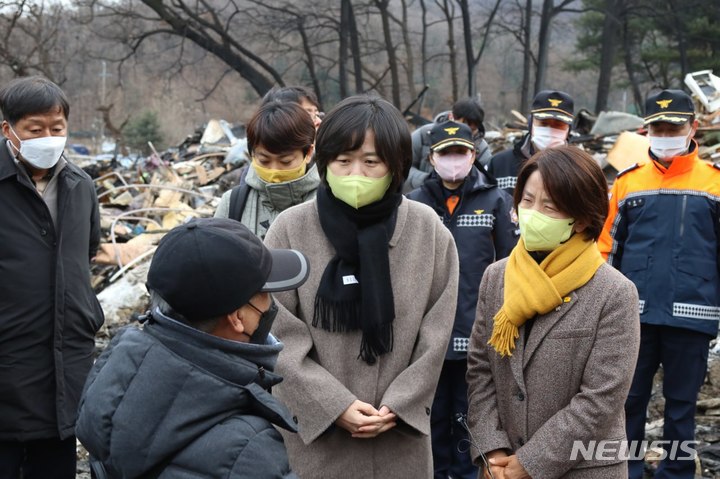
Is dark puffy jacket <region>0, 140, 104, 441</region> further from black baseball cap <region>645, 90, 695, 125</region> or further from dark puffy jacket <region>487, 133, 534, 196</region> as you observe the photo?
black baseball cap <region>645, 90, 695, 125</region>

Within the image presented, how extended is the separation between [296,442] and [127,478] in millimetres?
1086

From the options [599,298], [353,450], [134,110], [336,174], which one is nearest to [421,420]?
[353,450]

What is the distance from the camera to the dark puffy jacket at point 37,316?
11.2ft

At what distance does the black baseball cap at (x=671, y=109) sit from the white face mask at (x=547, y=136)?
0.59 metres

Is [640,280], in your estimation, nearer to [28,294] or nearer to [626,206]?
[626,206]

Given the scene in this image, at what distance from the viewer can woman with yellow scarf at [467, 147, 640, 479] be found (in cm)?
265

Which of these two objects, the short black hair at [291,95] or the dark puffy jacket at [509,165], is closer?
the short black hair at [291,95]

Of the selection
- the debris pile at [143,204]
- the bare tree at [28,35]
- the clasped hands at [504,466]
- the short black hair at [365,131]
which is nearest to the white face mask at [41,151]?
the short black hair at [365,131]

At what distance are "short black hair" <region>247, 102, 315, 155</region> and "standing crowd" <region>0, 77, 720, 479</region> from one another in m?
0.01

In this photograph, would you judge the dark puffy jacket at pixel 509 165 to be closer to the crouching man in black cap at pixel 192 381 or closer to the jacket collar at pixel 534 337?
the jacket collar at pixel 534 337

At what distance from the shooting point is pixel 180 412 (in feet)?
5.81

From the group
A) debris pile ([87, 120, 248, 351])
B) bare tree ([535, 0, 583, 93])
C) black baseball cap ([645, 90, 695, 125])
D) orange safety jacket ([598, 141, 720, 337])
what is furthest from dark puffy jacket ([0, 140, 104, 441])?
bare tree ([535, 0, 583, 93])

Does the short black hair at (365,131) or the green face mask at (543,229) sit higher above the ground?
the short black hair at (365,131)

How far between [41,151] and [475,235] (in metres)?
2.41
